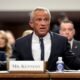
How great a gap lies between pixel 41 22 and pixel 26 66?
590mm

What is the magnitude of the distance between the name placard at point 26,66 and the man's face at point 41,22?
546 millimetres

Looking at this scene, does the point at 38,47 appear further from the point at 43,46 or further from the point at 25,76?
the point at 25,76

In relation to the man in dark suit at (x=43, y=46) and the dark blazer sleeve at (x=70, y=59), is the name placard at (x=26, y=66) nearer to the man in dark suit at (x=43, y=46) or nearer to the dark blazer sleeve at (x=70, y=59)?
the man in dark suit at (x=43, y=46)

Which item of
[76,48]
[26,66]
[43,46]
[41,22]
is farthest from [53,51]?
[76,48]

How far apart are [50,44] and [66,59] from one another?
201 millimetres

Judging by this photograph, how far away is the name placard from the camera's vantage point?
2.66m

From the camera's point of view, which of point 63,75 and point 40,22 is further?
point 40,22

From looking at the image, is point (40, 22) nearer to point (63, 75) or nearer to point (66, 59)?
point (66, 59)

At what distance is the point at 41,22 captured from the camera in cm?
315

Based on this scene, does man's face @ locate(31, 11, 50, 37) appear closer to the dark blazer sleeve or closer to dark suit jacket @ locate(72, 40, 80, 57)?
the dark blazer sleeve

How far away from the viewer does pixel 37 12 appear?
3193 mm

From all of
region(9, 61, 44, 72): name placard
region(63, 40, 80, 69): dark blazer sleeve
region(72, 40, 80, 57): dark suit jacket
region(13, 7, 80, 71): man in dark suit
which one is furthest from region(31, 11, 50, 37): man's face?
region(72, 40, 80, 57): dark suit jacket

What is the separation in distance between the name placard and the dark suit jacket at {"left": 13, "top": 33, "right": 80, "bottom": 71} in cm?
43
